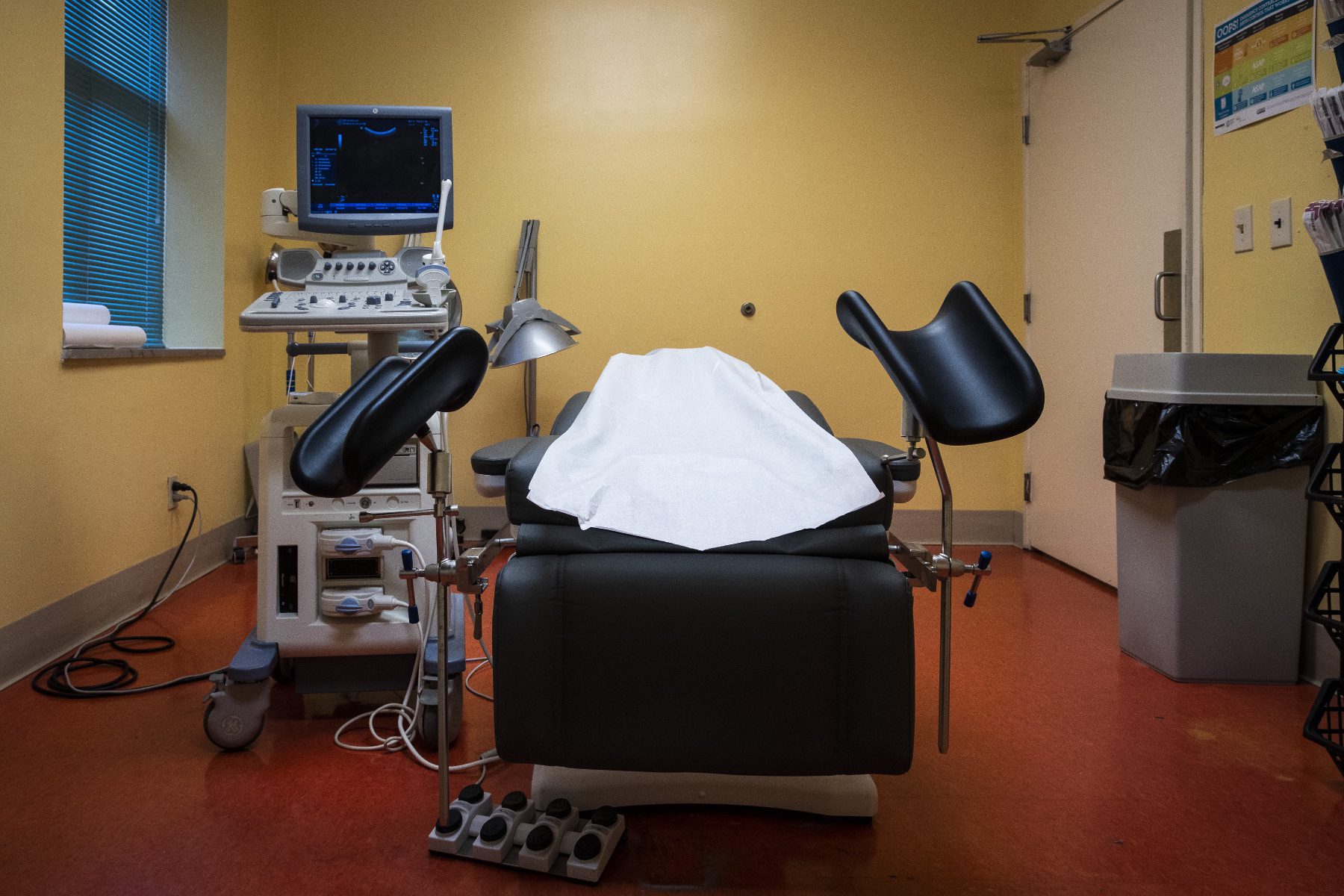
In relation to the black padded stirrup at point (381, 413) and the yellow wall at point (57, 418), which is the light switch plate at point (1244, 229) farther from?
the yellow wall at point (57, 418)

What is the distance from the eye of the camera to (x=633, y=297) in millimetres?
3658

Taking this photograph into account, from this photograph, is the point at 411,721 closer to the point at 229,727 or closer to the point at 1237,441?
the point at 229,727

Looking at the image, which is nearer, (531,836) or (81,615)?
(531,836)

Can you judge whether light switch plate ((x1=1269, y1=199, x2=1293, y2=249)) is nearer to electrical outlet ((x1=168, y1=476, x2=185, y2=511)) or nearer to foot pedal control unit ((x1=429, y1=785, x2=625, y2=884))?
foot pedal control unit ((x1=429, y1=785, x2=625, y2=884))

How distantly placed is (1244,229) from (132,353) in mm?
3033

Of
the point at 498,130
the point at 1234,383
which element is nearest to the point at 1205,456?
the point at 1234,383

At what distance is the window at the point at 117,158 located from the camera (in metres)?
2.61

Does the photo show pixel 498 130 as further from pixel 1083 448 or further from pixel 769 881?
pixel 769 881

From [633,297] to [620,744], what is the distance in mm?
2696

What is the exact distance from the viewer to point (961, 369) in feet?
3.85

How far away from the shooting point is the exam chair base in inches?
55.9

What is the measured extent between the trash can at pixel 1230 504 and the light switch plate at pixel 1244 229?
0.41 metres

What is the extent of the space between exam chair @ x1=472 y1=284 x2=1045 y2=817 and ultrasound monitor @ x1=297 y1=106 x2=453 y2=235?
1.08 meters

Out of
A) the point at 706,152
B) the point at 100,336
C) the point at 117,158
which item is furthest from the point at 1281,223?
the point at 117,158
